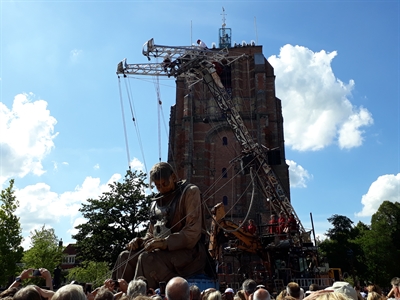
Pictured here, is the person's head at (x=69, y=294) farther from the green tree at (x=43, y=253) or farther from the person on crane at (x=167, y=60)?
the green tree at (x=43, y=253)

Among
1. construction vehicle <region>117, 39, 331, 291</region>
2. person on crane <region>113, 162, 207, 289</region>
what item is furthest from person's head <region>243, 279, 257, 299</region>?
construction vehicle <region>117, 39, 331, 291</region>

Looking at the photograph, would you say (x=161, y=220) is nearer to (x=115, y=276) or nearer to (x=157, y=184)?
(x=157, y=184)

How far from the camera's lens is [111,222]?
26.6 metres

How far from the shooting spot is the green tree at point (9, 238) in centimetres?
2083

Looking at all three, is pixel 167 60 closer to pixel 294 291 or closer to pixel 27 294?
pixel 294 291

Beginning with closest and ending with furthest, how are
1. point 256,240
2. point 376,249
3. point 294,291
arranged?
point 294,291
point 256,240
point 376,249

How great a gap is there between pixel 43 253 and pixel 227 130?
20676 mm

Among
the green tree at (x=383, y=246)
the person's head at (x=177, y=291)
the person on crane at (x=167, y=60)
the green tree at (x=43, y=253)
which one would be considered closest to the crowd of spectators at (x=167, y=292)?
the person's head at (x=177, y=291)

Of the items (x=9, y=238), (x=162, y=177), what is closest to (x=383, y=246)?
(x=9, y=238)

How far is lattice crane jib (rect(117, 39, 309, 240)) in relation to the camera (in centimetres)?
2172

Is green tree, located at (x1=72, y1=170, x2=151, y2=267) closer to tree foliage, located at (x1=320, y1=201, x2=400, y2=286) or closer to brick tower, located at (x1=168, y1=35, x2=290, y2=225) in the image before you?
brick tower, located at (x1=168, y1=35, x2=290, y2=225)

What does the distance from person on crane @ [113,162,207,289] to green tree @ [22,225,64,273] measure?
1083 inches

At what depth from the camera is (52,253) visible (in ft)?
107

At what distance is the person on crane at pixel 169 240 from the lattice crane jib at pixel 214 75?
49.9 ft
